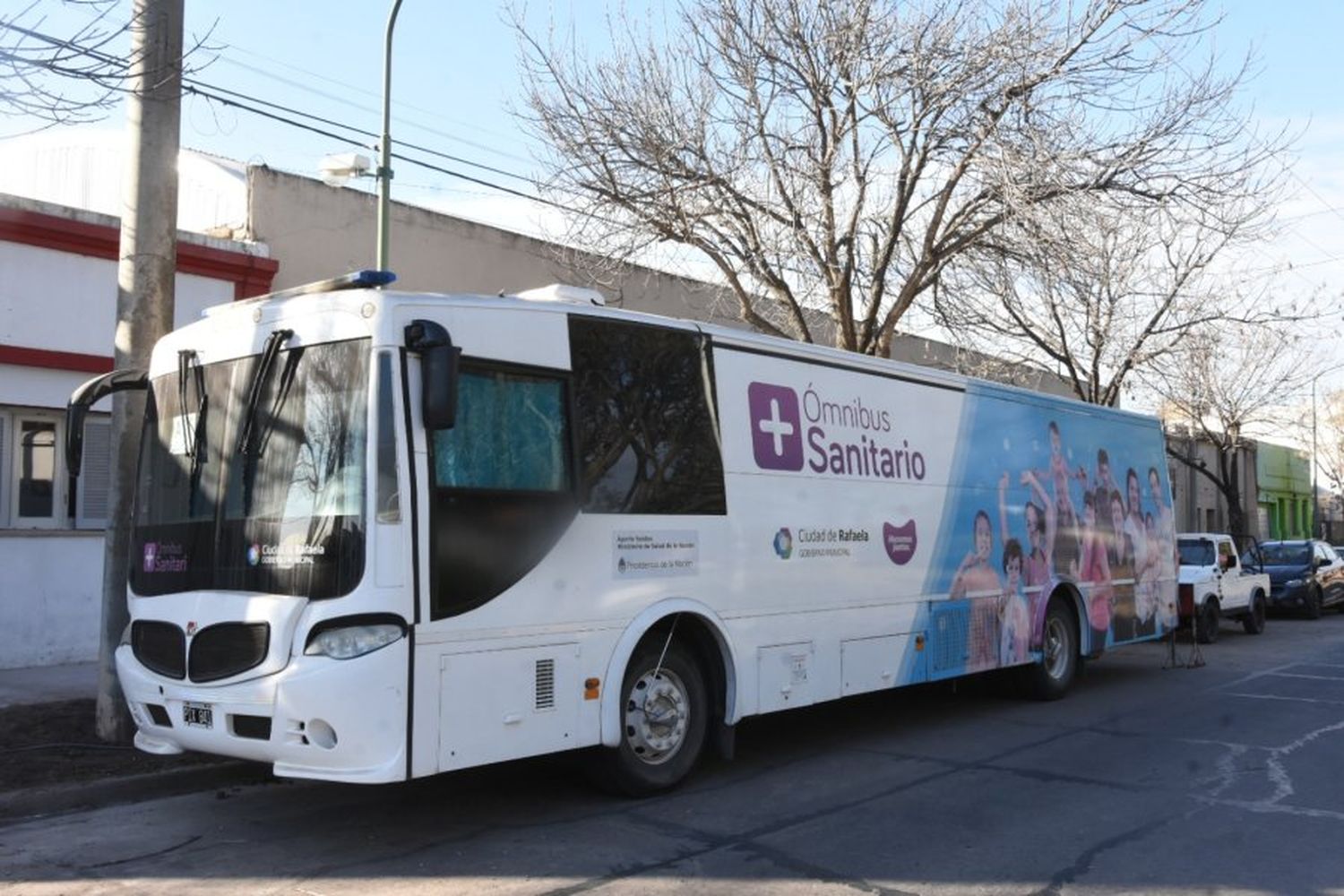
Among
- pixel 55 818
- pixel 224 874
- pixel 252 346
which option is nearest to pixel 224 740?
pixel 224 874

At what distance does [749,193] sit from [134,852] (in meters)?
12.0

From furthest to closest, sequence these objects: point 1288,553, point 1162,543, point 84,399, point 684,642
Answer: point 1288,553 → point 1162,543 → point 684,642 → point 84,399

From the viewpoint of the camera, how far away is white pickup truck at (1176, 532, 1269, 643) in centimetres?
1872

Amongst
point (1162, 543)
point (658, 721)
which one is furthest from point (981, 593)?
point (1162, 543)

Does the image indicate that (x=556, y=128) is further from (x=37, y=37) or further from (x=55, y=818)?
(x=55, y=818)

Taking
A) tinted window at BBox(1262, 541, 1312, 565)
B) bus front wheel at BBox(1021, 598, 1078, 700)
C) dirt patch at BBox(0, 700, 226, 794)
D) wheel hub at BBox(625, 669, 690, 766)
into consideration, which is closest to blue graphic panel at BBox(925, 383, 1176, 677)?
bus front wheel at BBox(1021, 598, 1078, 700)

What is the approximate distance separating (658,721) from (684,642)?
591mm

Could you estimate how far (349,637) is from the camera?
243 inches

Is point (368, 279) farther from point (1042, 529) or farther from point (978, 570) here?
point (1042, 529)

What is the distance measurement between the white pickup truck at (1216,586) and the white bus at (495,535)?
10.5 meters

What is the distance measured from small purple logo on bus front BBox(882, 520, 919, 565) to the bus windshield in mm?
4903

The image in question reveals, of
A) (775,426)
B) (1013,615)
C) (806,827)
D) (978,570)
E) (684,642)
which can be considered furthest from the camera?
(1013,615)

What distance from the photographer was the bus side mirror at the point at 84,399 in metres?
7.53

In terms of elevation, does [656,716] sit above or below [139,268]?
below
